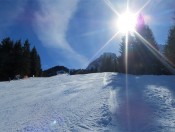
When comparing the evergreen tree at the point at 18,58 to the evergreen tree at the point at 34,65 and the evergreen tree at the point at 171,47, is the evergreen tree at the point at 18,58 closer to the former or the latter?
the evergreen tree at the point at 34,65

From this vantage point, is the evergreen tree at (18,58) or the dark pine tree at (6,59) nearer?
the dark pine tree at (6,59)

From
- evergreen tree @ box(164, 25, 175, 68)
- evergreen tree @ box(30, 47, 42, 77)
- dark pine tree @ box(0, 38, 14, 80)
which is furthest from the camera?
evergreen tree @ box(30, 47, 42, 77)

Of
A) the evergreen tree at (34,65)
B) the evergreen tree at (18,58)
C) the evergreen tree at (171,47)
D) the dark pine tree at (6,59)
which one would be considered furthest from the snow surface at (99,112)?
the evergreen tree at (34,65)

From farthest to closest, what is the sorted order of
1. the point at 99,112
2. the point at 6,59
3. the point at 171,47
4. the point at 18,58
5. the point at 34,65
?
1. the point at 34,65
2. the point at 18,58
3. the point at 6,59
4. the point at 171,47
5. the point at 99,112

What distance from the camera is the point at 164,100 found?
980 cm

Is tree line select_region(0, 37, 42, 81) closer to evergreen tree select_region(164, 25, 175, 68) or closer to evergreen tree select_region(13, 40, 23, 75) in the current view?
evergreen tree select_region(13, 40, 23, 75)

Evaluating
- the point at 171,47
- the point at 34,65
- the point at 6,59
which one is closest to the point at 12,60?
the point at 6,59

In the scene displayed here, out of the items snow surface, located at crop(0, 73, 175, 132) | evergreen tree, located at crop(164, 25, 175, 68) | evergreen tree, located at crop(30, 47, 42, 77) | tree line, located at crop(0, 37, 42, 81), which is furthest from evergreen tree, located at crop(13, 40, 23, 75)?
snow surface, located at crop(0, 73, 175, 132)

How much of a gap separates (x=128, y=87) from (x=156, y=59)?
23.2 m

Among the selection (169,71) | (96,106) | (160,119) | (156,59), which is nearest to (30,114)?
(96,106)

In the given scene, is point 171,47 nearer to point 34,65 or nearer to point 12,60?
point 12,60

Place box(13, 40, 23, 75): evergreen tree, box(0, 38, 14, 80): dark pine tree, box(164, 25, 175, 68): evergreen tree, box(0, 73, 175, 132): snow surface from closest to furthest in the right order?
box(0, 73, 175, 132): snow surface < box(164, 25, 175, 68): evergreen tree < box(0, 38, 14, 80): dark pine tree < box(13, 40, 23, 75): evergreen tree

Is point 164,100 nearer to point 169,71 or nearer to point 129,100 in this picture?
point 129,100

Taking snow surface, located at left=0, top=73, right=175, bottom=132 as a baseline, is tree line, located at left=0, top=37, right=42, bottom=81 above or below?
above
